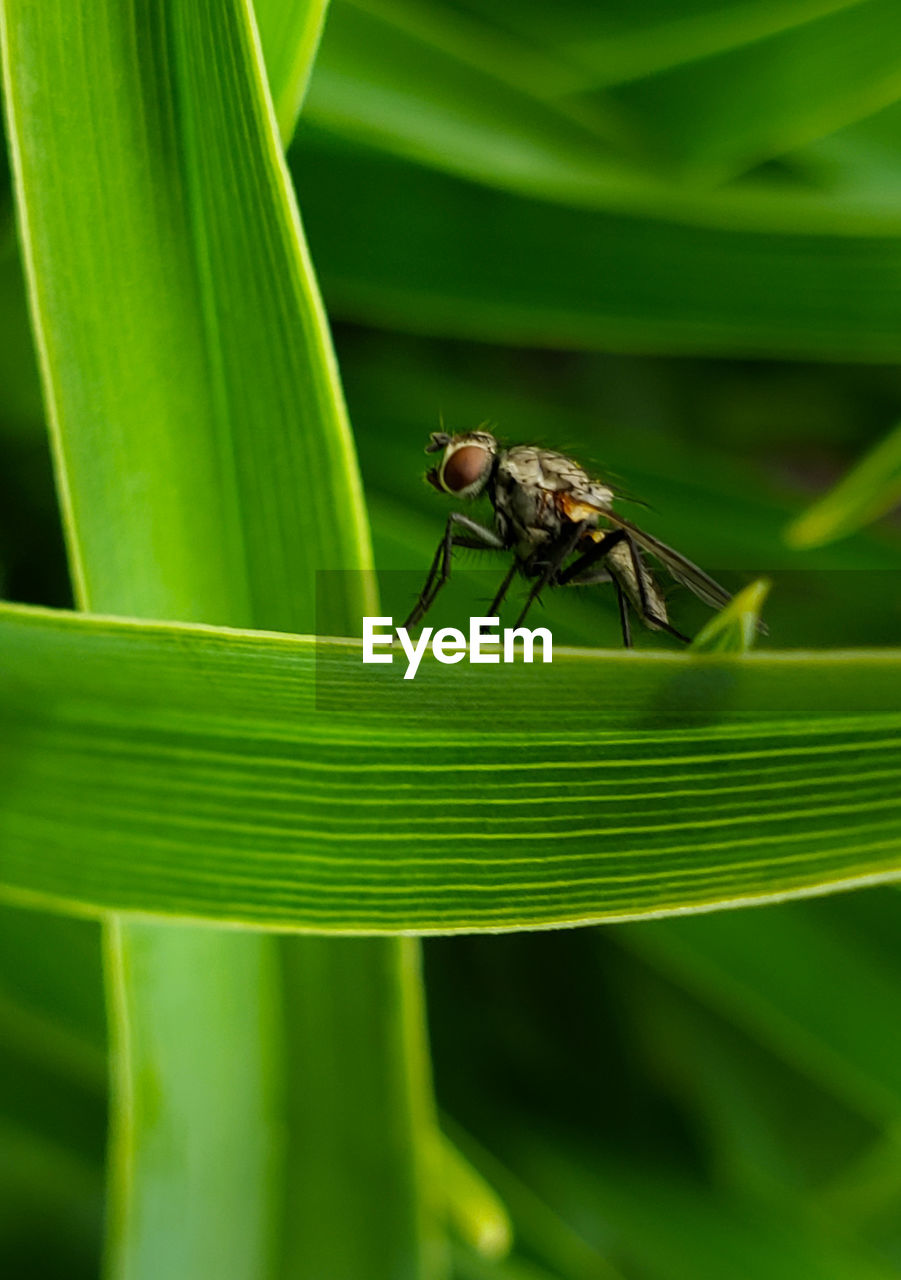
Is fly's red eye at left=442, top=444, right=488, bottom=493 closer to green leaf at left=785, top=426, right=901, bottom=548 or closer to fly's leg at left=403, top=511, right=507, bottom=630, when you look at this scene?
fly's leg at left=403, top=511, right=507, bottom=630

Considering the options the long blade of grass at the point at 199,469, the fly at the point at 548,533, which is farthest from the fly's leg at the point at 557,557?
the long blade of grass at the point at 199,469

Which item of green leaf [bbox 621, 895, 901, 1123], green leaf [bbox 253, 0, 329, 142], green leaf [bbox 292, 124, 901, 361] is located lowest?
green leaf [bbox 621, 895, 901, 1123]

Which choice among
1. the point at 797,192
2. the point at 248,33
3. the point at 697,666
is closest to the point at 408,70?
the point at 797,192

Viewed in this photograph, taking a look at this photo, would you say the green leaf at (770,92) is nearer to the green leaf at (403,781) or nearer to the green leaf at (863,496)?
the green leaf at (863,496)

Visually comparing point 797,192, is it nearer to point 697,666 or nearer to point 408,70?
point 408,70

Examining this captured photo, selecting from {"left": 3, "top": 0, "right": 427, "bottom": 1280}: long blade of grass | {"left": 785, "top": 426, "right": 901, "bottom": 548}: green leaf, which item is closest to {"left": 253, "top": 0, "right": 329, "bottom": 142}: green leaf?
{"left": 3, "top": 0, "right": 427, "bottom": 1280}: long blade of grass
